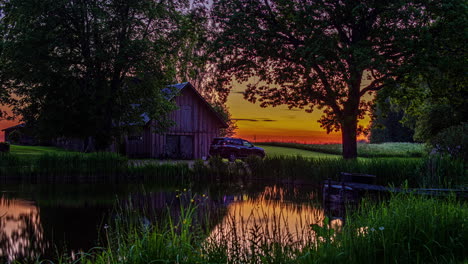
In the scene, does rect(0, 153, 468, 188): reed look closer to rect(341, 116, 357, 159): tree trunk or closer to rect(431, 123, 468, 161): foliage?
rect(341, 116, 357, 159): tree trunk

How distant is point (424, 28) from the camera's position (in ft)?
73.9

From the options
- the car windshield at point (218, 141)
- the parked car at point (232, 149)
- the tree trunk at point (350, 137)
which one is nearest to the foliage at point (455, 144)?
the tree trunk at point (350, 137)

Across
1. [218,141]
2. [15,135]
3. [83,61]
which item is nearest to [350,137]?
[218,141]

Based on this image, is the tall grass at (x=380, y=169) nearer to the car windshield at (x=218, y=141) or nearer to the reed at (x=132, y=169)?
the reed at (x=132, y=169)

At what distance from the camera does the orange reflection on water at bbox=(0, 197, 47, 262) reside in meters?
9.74

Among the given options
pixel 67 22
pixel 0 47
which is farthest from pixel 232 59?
pixel 0 47

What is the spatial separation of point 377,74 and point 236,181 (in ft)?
34.8

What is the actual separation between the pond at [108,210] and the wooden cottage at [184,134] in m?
18.2

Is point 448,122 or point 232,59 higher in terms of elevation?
point 232,59

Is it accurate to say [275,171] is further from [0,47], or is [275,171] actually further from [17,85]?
[0,47]

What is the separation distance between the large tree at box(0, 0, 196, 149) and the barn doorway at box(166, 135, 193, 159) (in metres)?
8.76

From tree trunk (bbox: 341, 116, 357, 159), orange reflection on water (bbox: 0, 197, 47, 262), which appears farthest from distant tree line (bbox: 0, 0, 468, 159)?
orange reflection on water (bbox: 0, 197, 47, 262)

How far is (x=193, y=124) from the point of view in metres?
42.2

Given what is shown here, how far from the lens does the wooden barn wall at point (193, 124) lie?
40875 mm
